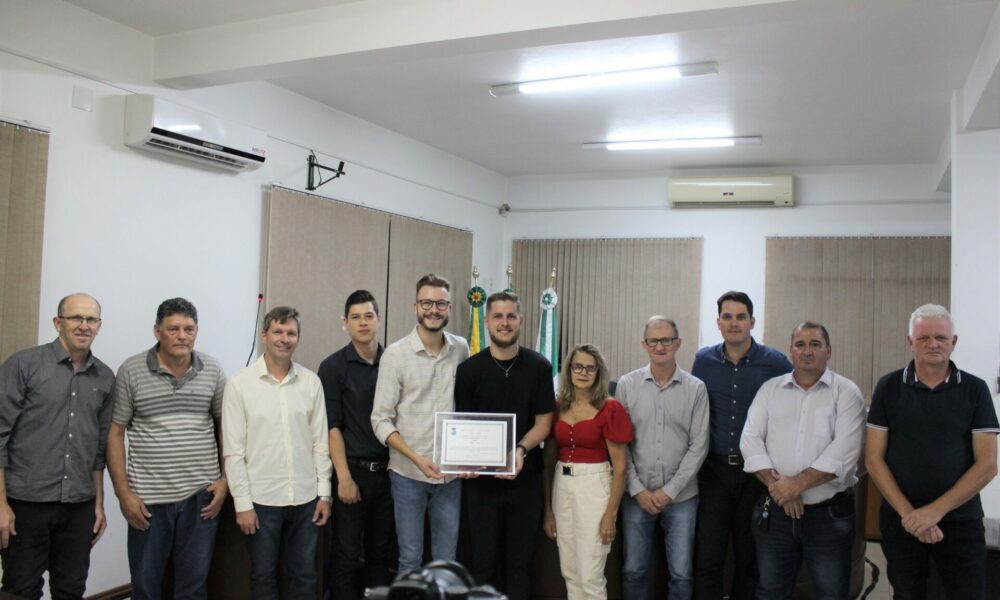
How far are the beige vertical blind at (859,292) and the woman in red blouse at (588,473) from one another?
443 centimetres

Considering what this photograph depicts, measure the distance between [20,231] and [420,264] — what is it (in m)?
3.43

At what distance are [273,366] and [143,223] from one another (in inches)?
62.3

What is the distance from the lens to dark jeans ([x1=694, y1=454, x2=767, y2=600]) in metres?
3.21

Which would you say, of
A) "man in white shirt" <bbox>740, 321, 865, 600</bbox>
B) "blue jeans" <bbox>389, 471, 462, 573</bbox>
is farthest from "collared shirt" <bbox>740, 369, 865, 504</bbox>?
"blue jeans" <bbox>389, 471, 462, 573</bbox>

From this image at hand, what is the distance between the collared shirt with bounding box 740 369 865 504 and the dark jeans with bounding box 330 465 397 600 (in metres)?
1.51

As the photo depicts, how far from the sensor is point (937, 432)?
2.74 m

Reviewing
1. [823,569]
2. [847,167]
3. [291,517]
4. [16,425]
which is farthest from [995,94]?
[16,425]

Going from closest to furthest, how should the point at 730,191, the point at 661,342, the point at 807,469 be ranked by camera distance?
the point at 807,469
the point at 661,342
the point at 730,191

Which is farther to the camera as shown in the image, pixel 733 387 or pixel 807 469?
pixel 733 387

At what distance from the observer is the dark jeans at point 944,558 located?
8.86 ft

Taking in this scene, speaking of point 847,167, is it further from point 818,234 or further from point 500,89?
point 500,89

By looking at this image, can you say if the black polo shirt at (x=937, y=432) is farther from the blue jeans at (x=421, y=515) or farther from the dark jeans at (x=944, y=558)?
the blue jeans at (x=421, y=515)

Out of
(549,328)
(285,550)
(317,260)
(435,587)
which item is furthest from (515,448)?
(549,328)

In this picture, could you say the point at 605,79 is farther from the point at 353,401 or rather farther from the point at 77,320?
the point at 77,320
